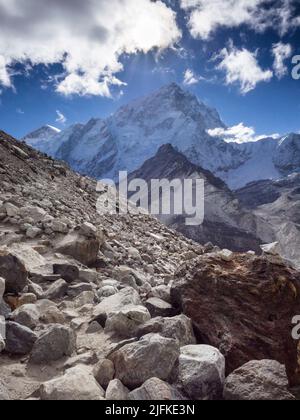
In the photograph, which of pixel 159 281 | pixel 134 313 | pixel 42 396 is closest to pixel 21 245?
pixel 159 281

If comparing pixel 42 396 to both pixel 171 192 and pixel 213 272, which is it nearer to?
pixel 213 272

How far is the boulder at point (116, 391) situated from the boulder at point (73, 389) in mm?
74

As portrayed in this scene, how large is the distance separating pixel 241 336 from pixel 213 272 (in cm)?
123

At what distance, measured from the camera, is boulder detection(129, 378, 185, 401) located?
13.4 feet

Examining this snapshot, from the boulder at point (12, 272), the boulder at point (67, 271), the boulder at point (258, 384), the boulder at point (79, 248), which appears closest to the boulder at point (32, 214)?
the boulder at point (79, 248)

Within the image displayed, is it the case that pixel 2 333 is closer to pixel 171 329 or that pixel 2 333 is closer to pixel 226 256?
pixel 171 329

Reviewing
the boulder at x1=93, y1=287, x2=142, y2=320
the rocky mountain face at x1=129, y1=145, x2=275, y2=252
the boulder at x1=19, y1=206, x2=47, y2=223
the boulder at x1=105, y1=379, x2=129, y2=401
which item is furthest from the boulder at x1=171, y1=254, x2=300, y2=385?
the rocky mountain face at x1=129, y1=145, x2=275, y2=252

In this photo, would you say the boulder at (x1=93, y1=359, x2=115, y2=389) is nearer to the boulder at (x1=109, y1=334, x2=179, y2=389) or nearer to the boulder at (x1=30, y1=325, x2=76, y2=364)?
the boulder at (x1=109, y1=334, x2=179, y2=389)

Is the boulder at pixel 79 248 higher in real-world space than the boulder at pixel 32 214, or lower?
lower

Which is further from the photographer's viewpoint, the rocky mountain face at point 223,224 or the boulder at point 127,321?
the rocky mountain face at point 223,224

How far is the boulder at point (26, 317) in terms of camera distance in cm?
571

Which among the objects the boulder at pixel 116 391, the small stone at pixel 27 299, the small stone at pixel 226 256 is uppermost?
the small stone at pixel 226 256

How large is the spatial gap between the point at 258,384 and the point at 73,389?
1958 mm

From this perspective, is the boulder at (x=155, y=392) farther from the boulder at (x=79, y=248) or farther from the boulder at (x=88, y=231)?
the boulder at (x=88, y=231)
